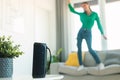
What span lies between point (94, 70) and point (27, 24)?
1.95 meters

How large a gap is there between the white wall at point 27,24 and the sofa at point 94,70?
797 mm

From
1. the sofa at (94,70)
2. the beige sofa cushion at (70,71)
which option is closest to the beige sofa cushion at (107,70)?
the sofa at (94,70)

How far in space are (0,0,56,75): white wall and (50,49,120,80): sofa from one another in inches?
31.4

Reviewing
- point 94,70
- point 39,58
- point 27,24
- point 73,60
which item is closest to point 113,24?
point 73,60

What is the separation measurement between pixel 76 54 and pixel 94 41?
2.45 feet

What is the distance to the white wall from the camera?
4332 mm

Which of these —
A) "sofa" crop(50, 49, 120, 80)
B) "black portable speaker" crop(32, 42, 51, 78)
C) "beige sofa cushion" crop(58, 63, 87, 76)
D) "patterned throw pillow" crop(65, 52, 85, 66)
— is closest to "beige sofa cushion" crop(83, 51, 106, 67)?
"sofa" crop(50, 49, 120, 80)

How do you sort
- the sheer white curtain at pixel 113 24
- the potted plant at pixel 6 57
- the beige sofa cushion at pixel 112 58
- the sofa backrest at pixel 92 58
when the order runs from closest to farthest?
the potted plant at pixel 6 57, the beige sofa cushion at pixel 112 58, the sofa backrest at pixel 92 58, the sheer white curtain at pixel 113 24

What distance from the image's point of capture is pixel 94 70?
12.4ft

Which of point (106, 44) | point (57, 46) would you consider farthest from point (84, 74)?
point (57, 46)

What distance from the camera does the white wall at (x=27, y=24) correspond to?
4332 mm

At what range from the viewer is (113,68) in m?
3.57

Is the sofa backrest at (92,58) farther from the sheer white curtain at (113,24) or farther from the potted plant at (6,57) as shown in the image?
the potted plant at (6,57)

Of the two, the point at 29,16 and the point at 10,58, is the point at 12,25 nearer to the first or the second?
the point at 29,16
